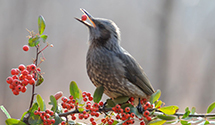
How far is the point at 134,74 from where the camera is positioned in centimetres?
162

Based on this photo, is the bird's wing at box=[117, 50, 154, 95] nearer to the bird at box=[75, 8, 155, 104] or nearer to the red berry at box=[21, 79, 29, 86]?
the bird at box=[75, 8, 155, 104]

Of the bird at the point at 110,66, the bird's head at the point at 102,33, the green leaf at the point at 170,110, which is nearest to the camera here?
the green leaf at the point at 170,110

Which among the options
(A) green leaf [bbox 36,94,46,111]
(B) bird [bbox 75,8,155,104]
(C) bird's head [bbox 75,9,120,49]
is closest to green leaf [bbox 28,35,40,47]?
(A) green leaf [bbox 36,94,46,111]

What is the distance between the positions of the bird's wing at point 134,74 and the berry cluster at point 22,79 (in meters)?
0.76

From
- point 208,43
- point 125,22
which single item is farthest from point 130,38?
point 208,43

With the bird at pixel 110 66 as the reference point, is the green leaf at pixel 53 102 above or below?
below

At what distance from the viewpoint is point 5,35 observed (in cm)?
381

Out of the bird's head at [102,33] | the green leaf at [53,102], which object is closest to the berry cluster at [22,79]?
the green leaf at [53,102]

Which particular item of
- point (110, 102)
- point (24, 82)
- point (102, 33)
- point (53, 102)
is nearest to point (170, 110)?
point (110, 102)

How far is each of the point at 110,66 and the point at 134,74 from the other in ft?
0.71

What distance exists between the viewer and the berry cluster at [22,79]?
86cm

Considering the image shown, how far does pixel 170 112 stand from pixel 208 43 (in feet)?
Answer: 12.9

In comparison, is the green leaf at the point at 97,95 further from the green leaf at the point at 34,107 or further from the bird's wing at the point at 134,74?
the bird's wing at the point at 134,74

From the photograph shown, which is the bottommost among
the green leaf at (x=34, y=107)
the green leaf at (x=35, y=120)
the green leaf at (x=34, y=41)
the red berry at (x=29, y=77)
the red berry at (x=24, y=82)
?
the green leaf at (x=35, y=120)
